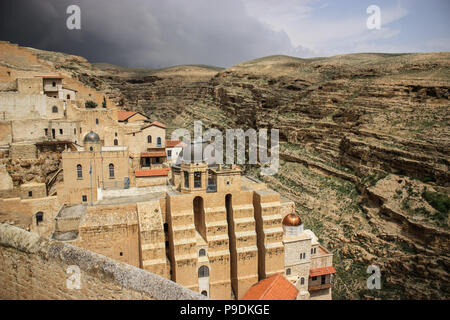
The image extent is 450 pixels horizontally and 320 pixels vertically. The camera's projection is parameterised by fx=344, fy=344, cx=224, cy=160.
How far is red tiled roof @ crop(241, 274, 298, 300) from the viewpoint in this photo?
704 inches

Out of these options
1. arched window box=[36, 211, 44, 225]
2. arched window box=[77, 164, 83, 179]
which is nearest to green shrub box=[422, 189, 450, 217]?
arched window box=[77, 164, 83, 179]

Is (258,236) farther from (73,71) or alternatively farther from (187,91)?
(187,91)

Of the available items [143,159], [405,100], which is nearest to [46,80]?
[143,159]

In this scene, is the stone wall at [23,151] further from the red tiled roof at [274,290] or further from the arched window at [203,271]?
the red tiled roof at [274,290]

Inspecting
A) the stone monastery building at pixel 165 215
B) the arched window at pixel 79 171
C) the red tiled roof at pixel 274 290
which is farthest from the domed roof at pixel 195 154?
the red tiled roof at pixel 274 290

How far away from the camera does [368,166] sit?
30.6 meters

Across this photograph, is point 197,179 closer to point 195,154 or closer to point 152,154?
point 195,154

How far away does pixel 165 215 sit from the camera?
68.6 ft

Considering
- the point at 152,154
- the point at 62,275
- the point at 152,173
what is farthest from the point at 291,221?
the point at 62,275

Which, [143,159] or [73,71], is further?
[73,71]

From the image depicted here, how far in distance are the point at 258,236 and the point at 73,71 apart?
35.8 metres

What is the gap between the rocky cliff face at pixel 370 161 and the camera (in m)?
22.8

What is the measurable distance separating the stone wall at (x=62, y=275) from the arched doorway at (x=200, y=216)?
14.2m

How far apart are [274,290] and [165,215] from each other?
302 inches
